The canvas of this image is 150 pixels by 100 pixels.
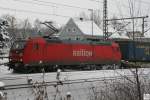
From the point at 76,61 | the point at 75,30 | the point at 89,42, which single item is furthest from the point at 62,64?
the point at 75,30

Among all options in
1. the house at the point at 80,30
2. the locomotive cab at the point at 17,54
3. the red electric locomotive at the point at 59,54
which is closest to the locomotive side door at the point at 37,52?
the red electric locomotive at the point at 59,54

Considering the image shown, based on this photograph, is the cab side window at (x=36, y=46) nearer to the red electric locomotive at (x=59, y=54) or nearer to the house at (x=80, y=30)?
the red electric locomotive at (x=59, y=54)

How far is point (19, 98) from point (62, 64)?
15.3 meters

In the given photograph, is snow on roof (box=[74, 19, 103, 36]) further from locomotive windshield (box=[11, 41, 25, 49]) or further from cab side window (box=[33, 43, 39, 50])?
cab side window (box=[33, 43, 39, 50])

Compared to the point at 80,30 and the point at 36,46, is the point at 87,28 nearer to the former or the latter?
the point at 80,30

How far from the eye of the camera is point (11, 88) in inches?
581

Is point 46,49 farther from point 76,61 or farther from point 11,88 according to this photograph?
point 11,88

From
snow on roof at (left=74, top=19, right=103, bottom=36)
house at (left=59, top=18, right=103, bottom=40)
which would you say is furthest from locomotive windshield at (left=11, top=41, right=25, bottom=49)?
snow on roof at (left=74, top=19, right=103, bottom=36)

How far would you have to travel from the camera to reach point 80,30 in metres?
75.0

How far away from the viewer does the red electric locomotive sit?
26283 millimetres

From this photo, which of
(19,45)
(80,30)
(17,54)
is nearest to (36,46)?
(19,45)

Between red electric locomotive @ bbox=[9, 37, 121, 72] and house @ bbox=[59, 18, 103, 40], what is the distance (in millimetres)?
37805

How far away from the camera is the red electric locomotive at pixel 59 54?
2628 centimetres

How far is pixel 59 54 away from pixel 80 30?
4686cm
